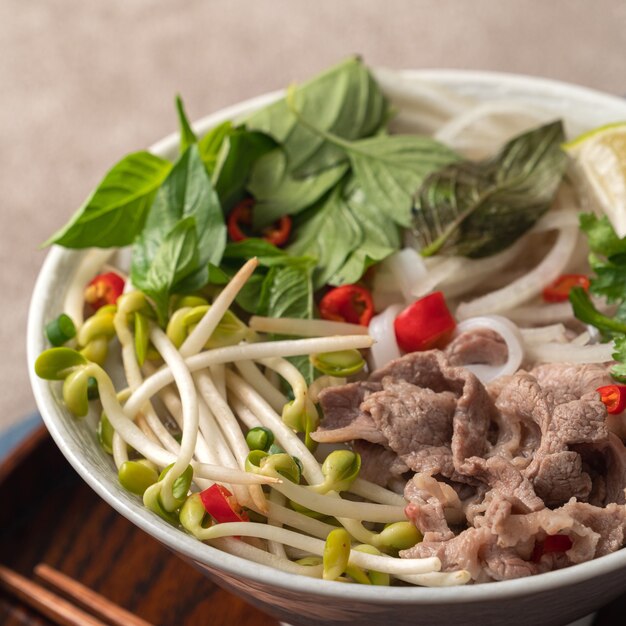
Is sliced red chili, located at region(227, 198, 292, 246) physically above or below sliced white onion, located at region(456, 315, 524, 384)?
above

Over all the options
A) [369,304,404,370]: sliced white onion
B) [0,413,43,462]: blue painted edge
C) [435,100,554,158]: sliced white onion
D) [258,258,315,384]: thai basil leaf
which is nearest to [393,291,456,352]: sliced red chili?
[369,304,404,370]: sliced white onion

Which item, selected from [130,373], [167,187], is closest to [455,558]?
[130,373]

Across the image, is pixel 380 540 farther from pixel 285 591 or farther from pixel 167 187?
pixel 167 187

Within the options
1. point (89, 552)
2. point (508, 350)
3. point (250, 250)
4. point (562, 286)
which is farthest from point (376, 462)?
point (89, 552)

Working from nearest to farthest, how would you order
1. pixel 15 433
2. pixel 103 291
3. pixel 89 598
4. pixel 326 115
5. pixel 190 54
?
pixel 89 598 < pixel 103 291 < pixel 326 115 < pixel 15 433 < pixel 190 54

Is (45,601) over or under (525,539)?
under

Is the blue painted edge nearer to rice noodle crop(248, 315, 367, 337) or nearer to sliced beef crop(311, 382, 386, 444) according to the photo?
rice noodle crop(248, 315, 367, 337)

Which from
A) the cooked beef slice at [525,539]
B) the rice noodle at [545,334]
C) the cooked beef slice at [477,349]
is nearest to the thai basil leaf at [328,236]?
the cooked beef slice at [477,349]

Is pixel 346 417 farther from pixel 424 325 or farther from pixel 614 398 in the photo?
pixel 614 398
